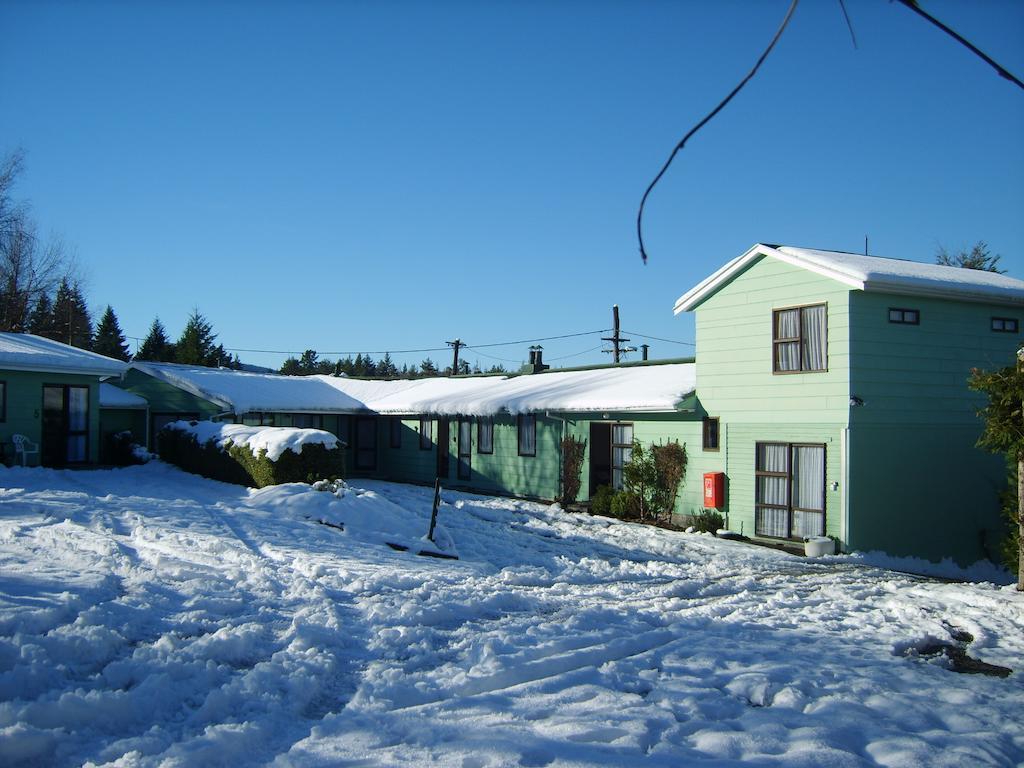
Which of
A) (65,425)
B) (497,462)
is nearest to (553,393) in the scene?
(497,462)

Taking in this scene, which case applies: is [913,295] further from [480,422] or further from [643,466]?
[480,422]

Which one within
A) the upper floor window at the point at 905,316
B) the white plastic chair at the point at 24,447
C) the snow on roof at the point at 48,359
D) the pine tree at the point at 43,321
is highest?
the pine tree at the point at 43,321

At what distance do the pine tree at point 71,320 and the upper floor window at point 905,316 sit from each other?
44.0 metres

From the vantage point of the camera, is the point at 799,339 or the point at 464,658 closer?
the point at 464,658

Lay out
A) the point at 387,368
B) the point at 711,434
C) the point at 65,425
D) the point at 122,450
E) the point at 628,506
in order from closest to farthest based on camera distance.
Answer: the point at 711,434, the point at 628,506, the point at 65,425, the point at 122,450, the point at 387,368

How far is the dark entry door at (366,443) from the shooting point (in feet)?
91.6

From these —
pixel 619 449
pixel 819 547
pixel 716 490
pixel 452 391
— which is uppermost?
pixel 452 391

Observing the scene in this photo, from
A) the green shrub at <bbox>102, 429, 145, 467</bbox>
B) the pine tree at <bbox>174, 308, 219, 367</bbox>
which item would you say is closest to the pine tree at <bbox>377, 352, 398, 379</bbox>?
the pine tree at <bbox>174, 308, 219, 367</bbox>

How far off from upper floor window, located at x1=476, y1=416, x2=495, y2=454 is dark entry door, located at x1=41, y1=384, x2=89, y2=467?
35.5 feet

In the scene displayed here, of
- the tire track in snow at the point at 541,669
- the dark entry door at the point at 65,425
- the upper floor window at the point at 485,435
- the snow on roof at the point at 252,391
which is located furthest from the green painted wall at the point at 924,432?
the dark entry door at the point at 65,425

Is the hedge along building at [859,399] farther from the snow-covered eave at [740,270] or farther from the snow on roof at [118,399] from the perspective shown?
the snow on roof at [118,399]

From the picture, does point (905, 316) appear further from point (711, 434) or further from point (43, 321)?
point (43, 321)

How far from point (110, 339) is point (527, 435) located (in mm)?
43414

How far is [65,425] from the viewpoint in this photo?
22297 mm
